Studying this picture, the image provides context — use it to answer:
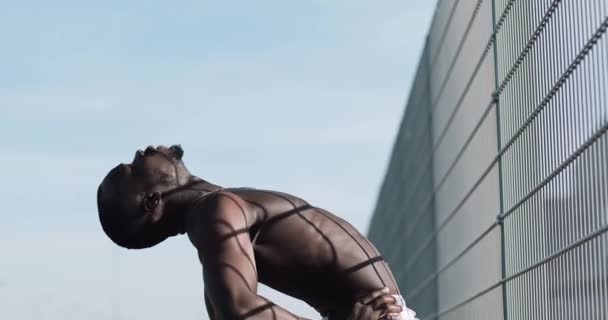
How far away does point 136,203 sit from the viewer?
349 centimetres

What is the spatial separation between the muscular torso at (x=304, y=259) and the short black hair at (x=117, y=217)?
255 millimetres

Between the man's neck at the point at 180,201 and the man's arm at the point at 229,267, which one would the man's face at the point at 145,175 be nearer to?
the man's neck at the point at 180,201

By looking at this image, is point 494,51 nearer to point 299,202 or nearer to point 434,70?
point 299,202

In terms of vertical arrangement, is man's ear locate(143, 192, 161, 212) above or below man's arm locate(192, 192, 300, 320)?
above

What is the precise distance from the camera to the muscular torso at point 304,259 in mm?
3496

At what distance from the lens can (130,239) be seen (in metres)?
3.50

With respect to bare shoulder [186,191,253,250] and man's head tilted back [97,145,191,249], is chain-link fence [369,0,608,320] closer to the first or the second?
bare shoulder [186,191,253,250]

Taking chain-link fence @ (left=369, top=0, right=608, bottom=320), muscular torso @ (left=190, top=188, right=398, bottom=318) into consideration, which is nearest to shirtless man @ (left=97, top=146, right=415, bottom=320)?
muscular torso @ (left=190, top=188, right=398, bottom=318)

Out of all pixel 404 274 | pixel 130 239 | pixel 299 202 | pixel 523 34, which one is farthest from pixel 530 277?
pixel 404 274

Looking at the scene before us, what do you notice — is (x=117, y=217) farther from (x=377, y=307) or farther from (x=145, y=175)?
(x=377, y=307)

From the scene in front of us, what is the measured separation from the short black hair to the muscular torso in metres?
0.26

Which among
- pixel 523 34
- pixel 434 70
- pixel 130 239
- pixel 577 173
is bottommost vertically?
pixel 130 239

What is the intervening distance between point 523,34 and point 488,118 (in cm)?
107

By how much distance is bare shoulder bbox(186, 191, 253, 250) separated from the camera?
10.7ft
